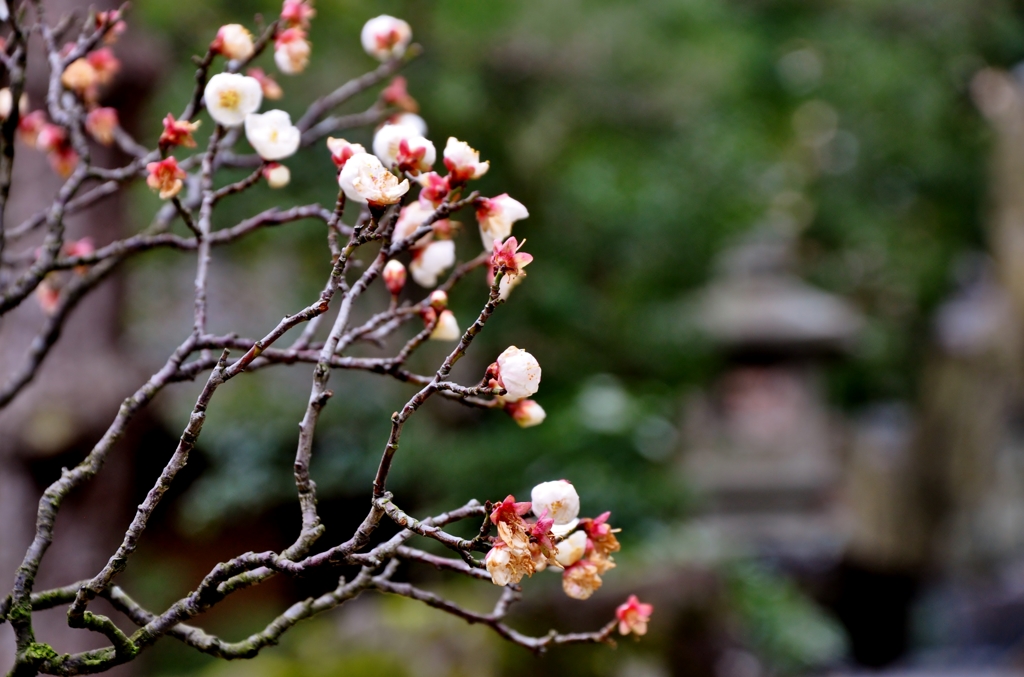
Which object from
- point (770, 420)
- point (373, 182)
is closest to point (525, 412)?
point (373, 182)

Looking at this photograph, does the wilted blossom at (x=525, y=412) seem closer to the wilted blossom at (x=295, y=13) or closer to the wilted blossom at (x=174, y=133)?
the wilted blossom at (x=174, y=133)

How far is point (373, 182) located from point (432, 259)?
30 cm

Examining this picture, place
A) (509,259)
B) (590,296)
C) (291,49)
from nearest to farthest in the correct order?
(509,259)
(291,49)
(590,296)

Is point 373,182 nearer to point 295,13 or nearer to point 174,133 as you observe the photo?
point 174,133

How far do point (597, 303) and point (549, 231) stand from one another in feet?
1.47

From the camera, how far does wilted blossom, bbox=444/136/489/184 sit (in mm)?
847

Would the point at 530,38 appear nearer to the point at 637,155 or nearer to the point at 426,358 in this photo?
the point at 637,155

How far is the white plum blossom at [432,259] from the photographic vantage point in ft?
3.40

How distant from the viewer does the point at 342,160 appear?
0.82 metres

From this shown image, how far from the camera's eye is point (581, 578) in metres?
0.81

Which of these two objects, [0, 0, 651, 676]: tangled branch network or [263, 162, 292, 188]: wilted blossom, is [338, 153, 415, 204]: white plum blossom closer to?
[0, 0, 651, 676]: tangled branch network

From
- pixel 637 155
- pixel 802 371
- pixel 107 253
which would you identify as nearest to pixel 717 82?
pixel 637 155

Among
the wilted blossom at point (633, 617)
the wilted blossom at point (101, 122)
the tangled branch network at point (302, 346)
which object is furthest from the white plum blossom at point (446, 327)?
the wilted blossom at point (101, 122)

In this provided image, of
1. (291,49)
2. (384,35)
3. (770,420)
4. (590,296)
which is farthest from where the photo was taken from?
(770,420)
